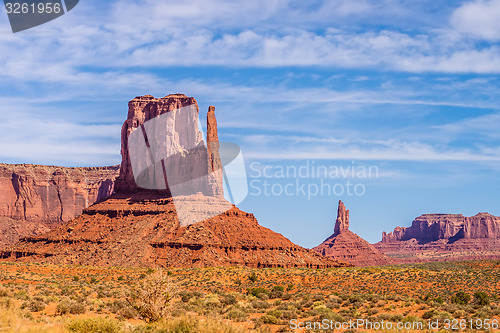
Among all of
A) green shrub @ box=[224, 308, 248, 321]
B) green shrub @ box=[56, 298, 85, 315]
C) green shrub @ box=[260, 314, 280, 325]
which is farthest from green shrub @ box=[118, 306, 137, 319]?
green shrub @ box=[260, 314, 280, 325]

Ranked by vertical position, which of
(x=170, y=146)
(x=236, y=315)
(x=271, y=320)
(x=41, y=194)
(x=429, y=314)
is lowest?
(x=271, y=320)

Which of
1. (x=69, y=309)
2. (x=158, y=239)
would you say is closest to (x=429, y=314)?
(x=69, y=309)

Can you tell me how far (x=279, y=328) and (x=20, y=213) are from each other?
15998cm

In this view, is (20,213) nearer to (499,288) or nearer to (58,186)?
(58,186)

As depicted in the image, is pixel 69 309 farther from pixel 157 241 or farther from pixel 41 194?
pixel 41 194

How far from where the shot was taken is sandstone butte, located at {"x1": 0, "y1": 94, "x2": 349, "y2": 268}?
299 ft

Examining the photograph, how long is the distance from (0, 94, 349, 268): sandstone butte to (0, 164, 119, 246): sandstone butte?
203ft

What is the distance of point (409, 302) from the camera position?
37.2 metres

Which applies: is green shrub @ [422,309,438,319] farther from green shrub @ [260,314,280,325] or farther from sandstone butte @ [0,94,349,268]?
sandstone butte @ [0,94,349,268]

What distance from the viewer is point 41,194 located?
590 ft

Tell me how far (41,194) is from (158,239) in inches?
3813

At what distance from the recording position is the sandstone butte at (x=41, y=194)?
563ft

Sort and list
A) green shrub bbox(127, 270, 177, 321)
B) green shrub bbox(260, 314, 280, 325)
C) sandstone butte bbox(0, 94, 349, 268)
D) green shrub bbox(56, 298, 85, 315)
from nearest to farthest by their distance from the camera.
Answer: green shrub bbox(127, 270, 177, 321) < green shrub bbox(260, 314, 280, 325) < green shrub bbox(56, 298, 85, 315) < sandstone butte bbox(0, 94, 349, 268)

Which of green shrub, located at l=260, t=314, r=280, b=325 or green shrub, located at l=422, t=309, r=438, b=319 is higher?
green shrub, located at l=422, t=309, r=438, b=319
